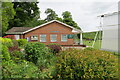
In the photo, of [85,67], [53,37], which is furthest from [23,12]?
[85,67]

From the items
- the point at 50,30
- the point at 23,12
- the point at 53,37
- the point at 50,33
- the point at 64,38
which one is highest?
the point at 23,12

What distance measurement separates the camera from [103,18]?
8.95 metres

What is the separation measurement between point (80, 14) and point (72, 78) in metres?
5.99

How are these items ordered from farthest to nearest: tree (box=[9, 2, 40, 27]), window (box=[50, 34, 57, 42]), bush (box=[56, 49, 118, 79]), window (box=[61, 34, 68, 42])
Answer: tree (box=[9, 2, 40, 27]), window (box=[61, 34, 68, 42]), window (box=[50, 34, 57, 42]), bush (box=[56, 49, 118, 79])

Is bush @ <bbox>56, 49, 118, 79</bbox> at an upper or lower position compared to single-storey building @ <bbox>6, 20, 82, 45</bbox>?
lower

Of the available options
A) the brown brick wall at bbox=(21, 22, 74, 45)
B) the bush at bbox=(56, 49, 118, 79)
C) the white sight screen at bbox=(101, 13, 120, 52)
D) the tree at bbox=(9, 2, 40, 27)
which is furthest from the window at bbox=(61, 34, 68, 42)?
the bush at bbox=(56, 49, 118, 79)

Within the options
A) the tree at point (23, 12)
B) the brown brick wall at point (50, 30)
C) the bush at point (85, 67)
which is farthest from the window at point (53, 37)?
the bush at point (85, 67)

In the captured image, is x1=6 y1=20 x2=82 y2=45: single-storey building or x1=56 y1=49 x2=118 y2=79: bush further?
x1=6 y1=20 x2=82 y2=45: single-storey building

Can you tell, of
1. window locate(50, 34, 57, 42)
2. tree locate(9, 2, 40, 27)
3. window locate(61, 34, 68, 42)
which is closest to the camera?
window locate(50, 34, 57, 42)

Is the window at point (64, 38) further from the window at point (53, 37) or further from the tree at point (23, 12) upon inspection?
the tree at point (23, 12)

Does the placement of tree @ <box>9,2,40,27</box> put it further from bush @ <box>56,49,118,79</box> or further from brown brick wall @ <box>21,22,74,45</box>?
bush @ <box>56,49,118,79</box>

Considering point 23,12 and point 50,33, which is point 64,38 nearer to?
point 50,33

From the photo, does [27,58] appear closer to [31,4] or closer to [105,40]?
[105,40]

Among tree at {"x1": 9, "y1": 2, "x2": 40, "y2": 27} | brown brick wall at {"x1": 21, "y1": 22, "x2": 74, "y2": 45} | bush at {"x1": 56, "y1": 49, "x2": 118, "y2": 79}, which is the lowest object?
bush at {"x1": 56, "y1": 49, "x2": 118, "y2": 79}
